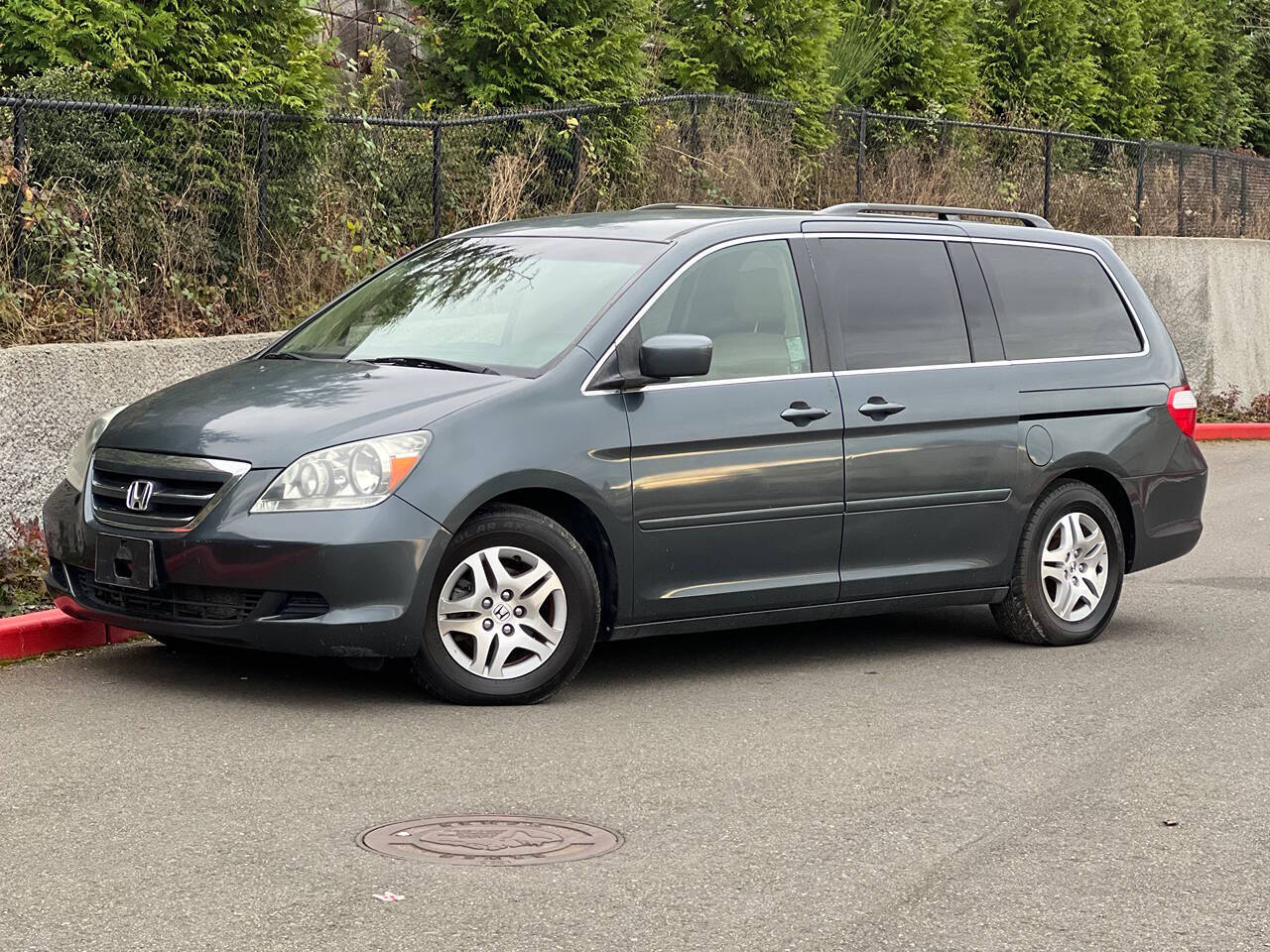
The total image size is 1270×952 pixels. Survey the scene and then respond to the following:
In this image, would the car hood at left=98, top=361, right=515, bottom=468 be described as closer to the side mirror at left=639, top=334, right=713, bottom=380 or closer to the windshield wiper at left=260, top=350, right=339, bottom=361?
the windshield wiper at left=260, top=350, right=339, bottom=361

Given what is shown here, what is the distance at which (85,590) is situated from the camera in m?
7.41

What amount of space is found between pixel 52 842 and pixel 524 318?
316 cm

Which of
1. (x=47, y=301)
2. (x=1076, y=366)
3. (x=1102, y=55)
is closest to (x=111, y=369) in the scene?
(x=47, y=301)

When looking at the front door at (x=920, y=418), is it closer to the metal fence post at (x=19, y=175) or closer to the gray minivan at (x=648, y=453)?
the gray minivan at (x=648, y=453)

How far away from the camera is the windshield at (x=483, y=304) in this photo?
7.69 m

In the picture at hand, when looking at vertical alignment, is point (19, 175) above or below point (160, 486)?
above

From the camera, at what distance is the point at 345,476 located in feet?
22.6

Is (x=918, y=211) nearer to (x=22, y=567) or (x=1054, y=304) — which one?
(x=1054, y=304)

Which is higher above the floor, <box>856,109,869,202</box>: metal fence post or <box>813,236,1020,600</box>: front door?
<box>856,109,869,202</box>: metal fence post

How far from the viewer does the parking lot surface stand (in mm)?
4820

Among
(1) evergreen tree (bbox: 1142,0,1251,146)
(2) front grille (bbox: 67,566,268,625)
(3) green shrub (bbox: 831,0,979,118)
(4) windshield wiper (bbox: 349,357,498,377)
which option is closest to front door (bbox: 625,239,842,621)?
(4) windshield wiper (bbox: 349,357,498,377)

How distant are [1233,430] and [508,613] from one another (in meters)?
14.6

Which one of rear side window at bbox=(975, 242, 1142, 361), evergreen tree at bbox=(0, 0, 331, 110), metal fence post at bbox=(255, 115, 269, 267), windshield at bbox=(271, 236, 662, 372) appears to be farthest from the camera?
metal fence post at bbox=(255, 115, 269, 267)

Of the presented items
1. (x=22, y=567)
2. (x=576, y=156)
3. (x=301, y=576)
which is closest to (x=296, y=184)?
(x=576, y=156)
